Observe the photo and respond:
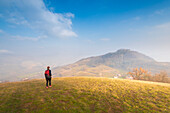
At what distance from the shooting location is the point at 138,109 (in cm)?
1223

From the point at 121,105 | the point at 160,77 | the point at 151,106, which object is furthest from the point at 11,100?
the point at 160,77

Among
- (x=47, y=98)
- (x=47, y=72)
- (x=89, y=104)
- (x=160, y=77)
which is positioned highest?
(x=47, y=72)

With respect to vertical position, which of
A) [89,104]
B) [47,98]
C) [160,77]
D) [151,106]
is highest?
[47,98]

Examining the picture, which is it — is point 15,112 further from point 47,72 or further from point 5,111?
point 47,72

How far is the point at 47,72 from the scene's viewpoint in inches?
681

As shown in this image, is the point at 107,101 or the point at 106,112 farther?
the point at 107,101

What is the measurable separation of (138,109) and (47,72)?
16606 mm

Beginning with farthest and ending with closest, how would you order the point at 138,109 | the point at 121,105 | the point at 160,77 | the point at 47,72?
1. the point at 160,77
2. the point at 47,72
3. the point at 121,105
4. the point at 138,109

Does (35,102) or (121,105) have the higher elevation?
(35,102)

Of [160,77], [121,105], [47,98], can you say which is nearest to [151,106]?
[121,105]

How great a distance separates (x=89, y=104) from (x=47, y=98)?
23.2 feet

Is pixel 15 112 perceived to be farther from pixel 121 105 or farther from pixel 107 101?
pixel 121 105

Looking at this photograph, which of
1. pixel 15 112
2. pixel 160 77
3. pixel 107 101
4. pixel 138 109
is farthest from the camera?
pixel 160 77

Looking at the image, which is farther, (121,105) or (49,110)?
(121,105)
